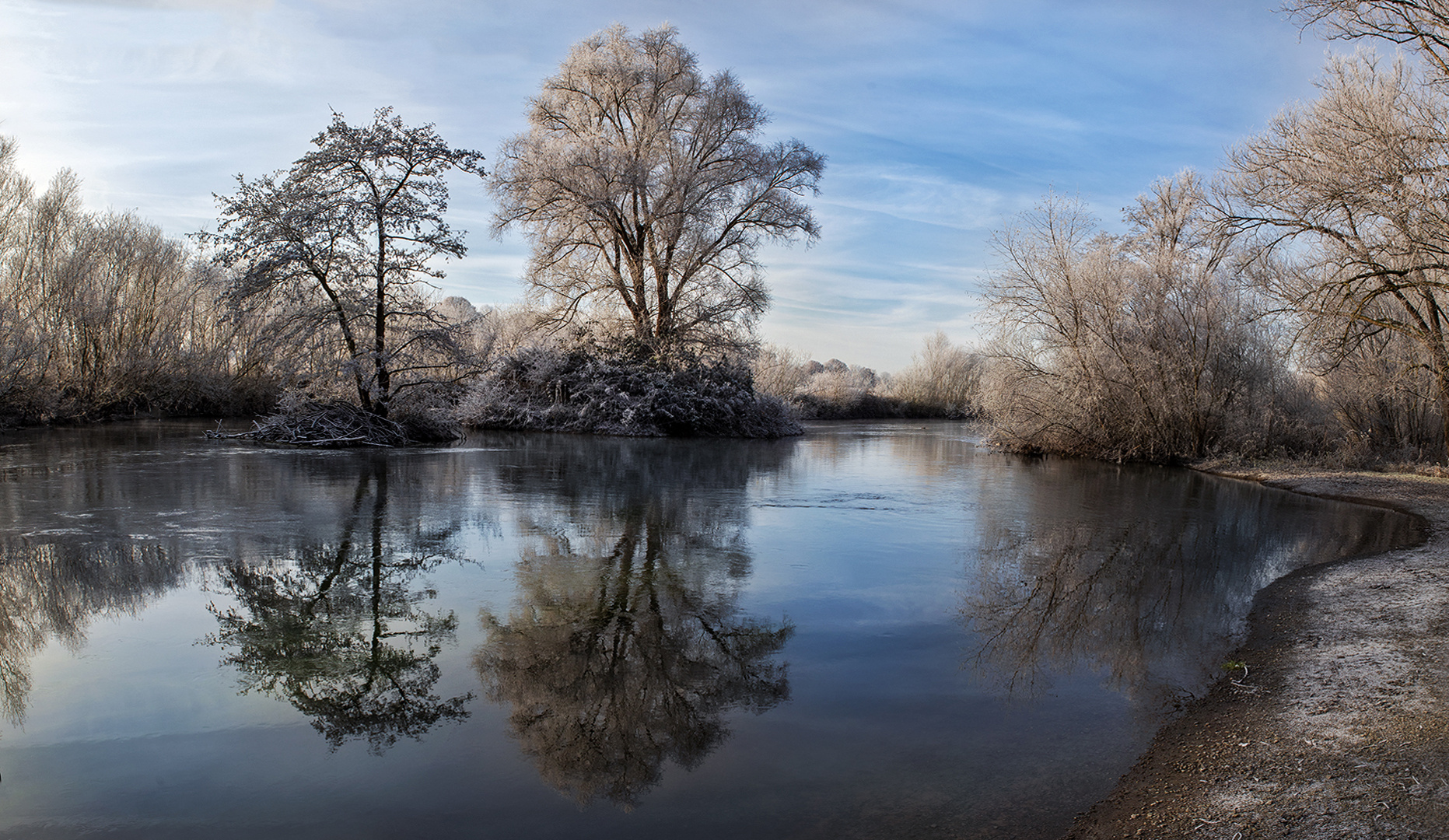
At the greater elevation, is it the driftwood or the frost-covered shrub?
the frost-covered shrub

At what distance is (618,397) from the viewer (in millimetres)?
28203

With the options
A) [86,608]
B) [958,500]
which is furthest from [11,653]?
[958,500]

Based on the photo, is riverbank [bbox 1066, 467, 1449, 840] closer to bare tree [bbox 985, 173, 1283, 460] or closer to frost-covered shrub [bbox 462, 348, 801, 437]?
bare tree [bbox 985, 173, 1283, 460]

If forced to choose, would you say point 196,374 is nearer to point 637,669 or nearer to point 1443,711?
point 637,669

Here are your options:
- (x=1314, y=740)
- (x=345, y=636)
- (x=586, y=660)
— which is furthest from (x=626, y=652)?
(x=1314, y=740)

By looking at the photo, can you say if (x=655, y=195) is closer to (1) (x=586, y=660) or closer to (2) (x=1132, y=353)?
(2) (x=1132, y=353)

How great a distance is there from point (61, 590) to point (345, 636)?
2662mm

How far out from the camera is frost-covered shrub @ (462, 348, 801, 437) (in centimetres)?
2820

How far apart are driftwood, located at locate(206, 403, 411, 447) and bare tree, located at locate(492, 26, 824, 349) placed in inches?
403

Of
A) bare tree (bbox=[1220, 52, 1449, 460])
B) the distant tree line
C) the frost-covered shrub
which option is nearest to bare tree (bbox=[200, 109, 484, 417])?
the distant tree line

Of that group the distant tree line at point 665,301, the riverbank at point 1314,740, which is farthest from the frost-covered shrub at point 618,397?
the riverbank at point 1314,740

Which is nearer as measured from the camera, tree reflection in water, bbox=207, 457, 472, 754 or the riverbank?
the riverbank

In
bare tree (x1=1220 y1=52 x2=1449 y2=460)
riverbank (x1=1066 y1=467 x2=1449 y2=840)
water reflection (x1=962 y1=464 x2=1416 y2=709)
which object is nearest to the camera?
riverbank (x1=1066 y1=467 x2=1449 y2=840)

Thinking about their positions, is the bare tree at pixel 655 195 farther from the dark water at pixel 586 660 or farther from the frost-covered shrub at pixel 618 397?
the dark water at pixel 586 660
